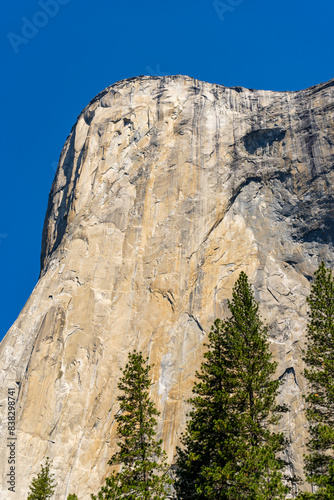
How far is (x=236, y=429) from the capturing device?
20.8 metres

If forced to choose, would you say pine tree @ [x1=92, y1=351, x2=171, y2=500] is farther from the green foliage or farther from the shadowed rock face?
the shadowed rock face

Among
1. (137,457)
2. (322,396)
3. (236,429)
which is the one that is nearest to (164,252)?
(137,457)

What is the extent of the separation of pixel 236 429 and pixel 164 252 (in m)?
19.5

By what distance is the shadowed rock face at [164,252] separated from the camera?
104 ft

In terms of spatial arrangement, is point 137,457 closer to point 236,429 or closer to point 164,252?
point 236,429

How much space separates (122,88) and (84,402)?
1243 inches

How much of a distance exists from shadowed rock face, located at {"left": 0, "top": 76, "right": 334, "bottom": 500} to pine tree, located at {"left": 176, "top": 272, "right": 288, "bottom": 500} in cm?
640

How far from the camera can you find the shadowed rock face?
31.8 metres

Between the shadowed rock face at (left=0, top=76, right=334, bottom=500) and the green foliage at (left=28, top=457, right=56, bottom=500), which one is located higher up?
the shadowed rock face at (left=0, top=76, right=334, bottom=500)

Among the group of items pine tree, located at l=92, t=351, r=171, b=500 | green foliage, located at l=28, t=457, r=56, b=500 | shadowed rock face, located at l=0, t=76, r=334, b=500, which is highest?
shadowed rock face, located at l=0, t=76, r=334, b=500

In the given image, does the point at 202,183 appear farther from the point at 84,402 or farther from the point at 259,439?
the point at 259,439

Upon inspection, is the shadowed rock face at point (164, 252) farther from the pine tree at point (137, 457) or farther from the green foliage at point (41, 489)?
the pine tree at point (137, 457)

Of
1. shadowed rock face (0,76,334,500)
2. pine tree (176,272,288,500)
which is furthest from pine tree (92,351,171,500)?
shadowed rock face (0,76,334,500)

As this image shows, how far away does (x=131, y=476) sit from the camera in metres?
20.9
